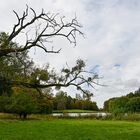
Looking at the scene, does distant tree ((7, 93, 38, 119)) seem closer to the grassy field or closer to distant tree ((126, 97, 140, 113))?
the grassy field

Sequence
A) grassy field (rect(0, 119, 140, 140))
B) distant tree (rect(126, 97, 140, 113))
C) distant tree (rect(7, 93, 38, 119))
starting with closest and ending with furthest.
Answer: grassy field (rect(0, 119, 140, 140))
distant tree (rect(7, 93, 38, 119))
distant tree (rect(126, 97, 140, 113))

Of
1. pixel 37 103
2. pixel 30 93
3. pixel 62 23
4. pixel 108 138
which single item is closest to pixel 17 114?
pixel 37 103

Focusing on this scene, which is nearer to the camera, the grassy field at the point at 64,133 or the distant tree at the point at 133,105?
the grassy field at the point at 64,133

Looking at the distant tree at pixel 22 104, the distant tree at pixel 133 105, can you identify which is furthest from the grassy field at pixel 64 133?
the distant tree at pixel 133 105

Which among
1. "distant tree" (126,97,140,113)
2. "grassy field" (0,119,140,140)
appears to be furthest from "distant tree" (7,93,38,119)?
"distant tree" (126,97,140,113)

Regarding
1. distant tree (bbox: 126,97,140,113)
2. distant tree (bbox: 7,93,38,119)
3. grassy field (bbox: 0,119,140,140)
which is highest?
distant tree (bbox: 126,97,140,113)

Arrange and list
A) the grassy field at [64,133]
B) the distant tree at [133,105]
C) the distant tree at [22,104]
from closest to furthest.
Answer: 1. the grassy field at [64,133]
2. the distant tree at [22,104]
3. the distant tree at [133,105]

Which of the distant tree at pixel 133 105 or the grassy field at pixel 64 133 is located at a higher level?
the distant tree at pixel 133 105

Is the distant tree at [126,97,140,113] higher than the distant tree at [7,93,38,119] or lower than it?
higher

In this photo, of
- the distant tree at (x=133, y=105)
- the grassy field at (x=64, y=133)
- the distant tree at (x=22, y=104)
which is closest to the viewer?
the grassy field at (x=64, y=133)

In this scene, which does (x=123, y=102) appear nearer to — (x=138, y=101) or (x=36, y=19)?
(x=138, y=101)

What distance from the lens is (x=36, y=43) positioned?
18250 mm

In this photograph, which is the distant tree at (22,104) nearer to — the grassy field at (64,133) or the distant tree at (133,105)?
the grassy field at (64,133)

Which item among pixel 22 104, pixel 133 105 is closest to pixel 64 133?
pixel 22 104
